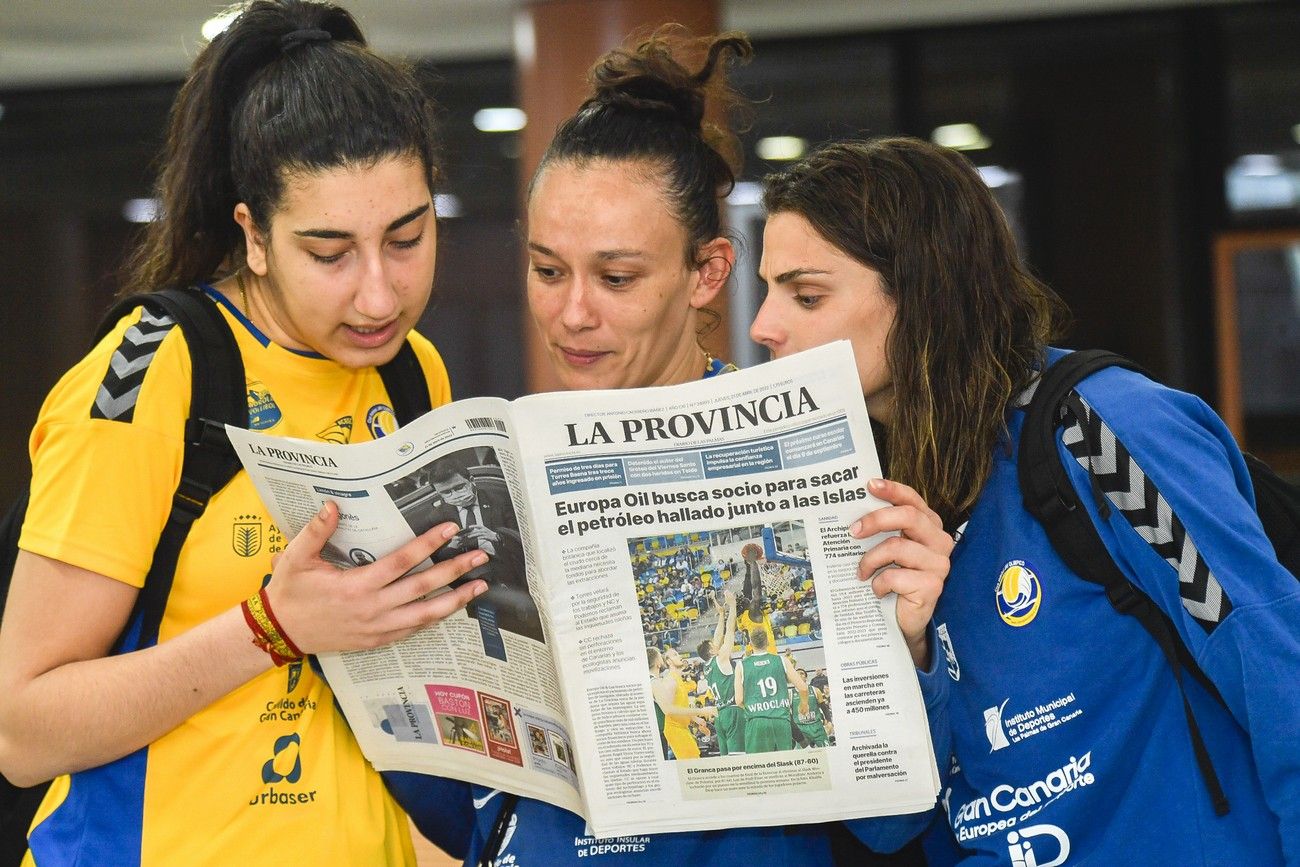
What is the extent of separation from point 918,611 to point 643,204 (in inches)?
26.2

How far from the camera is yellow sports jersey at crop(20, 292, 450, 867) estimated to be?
4.42 ft

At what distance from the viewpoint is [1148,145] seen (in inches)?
224

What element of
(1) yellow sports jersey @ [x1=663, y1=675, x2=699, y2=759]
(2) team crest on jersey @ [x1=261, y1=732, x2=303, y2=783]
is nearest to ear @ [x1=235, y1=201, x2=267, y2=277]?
(2) team crest on jersey @ [x1=261, y1=732, x2=303, y2=783]

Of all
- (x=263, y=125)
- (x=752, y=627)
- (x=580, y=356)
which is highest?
(x=263, y=125)

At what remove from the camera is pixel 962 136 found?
19.6 feet

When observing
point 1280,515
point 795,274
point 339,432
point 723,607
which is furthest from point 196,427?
point 1280,515

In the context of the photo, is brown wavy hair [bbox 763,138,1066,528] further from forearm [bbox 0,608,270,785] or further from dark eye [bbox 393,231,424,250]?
forearm [bbox 0,608,270,785]

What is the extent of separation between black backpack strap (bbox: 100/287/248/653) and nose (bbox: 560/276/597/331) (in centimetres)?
41

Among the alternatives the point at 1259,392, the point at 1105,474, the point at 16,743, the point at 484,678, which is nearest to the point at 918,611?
the point at 1105,474

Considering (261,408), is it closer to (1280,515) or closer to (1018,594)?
(1018,594)

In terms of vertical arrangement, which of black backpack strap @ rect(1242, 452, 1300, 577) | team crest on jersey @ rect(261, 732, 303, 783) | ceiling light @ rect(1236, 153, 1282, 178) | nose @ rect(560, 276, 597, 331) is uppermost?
ceiling light @ rect(1236, 153, 1282, 178)

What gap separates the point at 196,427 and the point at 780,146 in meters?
5.07

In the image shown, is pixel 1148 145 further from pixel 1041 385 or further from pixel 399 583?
pixel 399 583

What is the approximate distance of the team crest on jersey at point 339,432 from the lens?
5.16ft
